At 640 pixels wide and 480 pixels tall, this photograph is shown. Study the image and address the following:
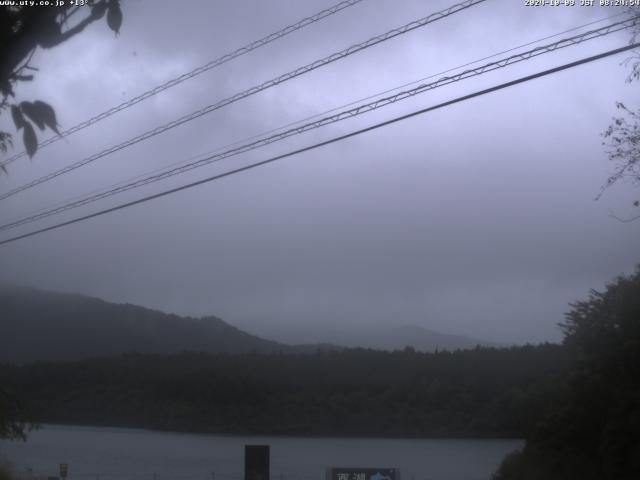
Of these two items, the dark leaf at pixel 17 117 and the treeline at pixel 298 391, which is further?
the treeline at pixel 298 391

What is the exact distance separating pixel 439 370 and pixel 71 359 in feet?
73.9

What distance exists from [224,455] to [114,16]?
132ft

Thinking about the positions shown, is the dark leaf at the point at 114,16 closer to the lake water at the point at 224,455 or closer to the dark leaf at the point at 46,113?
the dark leaf at the point at 46,113

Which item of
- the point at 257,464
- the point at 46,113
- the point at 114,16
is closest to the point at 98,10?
the point at 114,16

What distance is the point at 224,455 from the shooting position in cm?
4181

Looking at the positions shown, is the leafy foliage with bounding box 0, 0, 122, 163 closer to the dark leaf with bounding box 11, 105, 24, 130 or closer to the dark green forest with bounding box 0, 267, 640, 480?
the dark leaf with bounding box 11, 105, 24, 130

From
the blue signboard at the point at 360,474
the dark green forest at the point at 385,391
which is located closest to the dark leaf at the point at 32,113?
the blue signboard at the point at 360,474

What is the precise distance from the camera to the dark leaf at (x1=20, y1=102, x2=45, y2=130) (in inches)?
144

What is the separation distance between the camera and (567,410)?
23.3m

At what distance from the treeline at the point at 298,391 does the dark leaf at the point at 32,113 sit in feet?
123

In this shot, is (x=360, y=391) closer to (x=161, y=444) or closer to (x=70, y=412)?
(x=161, y=444)

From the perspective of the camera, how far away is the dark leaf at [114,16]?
12.6ft

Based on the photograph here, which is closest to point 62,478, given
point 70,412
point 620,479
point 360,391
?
point 620,479

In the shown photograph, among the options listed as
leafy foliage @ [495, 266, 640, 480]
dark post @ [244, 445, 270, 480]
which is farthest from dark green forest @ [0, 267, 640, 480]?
dark post @ [244, 445, 270, 480]
